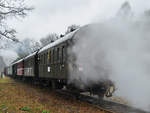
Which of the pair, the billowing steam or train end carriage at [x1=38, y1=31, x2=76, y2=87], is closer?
the billowing steam

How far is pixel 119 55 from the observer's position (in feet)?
26.2

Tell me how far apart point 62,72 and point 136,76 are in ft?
11.6

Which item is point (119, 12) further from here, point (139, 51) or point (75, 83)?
point (75, 83)

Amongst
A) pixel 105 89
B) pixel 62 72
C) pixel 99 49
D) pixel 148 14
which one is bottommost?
pixel 105 89

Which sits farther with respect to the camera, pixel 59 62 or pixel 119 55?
pixel 59 62

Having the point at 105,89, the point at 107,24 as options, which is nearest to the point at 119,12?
the point at 107,24

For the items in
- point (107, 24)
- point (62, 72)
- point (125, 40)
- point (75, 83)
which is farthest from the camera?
point (62, 72)

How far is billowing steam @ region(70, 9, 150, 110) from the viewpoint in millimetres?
7238

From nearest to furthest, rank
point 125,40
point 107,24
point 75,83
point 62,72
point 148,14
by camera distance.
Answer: point 148,14 → point 125,40 → point 107,24 → point 75,83 → point 62,72

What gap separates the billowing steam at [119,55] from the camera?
7.24 m

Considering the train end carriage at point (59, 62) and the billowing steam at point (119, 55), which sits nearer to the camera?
the billowing steam at point (119, 55)

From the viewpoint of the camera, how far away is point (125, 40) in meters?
7.80

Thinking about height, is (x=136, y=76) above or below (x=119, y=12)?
below

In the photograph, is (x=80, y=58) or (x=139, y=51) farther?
(x=80, y=58)
